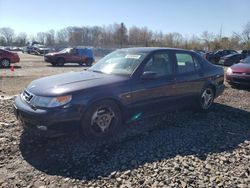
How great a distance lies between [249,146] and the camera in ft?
14.9

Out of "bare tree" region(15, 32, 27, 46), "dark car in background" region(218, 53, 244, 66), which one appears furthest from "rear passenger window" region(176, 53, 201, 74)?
"bare tree" region(15, 32, 27, 46)

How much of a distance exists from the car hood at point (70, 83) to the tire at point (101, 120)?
37 centimetres

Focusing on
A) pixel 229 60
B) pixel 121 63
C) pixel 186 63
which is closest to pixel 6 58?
pixel 121 63

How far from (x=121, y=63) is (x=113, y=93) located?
37.7 inches

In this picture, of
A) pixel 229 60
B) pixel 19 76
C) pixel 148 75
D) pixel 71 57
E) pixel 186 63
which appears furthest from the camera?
pixel 229 60

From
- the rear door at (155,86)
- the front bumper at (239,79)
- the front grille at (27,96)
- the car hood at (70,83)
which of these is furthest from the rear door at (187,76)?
the front bumper at (239,79)

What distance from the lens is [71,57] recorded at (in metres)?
22.0

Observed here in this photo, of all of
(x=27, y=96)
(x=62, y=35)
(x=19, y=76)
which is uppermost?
(x=62, y=35)

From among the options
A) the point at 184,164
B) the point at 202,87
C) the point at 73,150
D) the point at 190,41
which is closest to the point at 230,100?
the point at 202,87

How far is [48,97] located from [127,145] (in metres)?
1.49

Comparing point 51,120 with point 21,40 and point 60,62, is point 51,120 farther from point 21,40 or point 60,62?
point 21,40

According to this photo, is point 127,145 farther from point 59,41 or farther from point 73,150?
point 59,41

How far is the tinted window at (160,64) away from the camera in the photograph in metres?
5.05

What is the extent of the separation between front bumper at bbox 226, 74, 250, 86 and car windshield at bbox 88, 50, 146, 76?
6.19 metres
